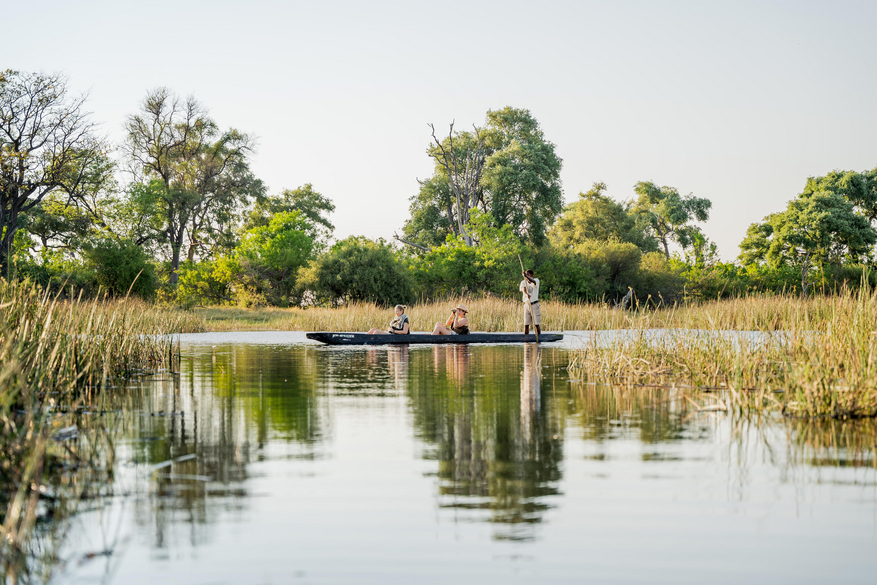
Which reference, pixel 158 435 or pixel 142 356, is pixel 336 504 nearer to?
pixel 158 435

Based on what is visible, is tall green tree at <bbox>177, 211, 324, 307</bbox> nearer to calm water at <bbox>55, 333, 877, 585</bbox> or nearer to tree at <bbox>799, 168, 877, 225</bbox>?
tree at <bbox>799, 168, 877, 225</bbox>

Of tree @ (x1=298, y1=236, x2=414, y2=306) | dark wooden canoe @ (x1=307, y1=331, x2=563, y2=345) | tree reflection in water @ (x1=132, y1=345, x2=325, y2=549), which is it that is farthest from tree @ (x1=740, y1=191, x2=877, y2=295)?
tree reflection in water @ (x1=132, y1=345, x2=325, y2=549)

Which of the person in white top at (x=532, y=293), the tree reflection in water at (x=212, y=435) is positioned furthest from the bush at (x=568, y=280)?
the tree reflection in water at (x=212, y=435)

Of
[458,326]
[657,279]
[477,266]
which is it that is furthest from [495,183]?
[458,326]

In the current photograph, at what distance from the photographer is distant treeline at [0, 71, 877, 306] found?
140 feet

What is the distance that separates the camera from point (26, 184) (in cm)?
4034

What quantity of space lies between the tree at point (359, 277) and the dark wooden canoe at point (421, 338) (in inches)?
739

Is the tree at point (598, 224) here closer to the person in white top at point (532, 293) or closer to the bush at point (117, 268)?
the bush at point (117, 268)

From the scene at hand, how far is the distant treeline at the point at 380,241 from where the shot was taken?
42750mm

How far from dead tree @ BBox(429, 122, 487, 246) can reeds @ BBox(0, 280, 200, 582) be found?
37.9m

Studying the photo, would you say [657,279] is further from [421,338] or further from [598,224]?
[421,338]

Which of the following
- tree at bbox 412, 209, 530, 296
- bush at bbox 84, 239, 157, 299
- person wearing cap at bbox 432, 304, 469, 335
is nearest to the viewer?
person wearing cap at bbox 432, 304, 469, 335

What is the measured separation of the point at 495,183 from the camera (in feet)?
168

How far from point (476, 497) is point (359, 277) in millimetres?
37505
